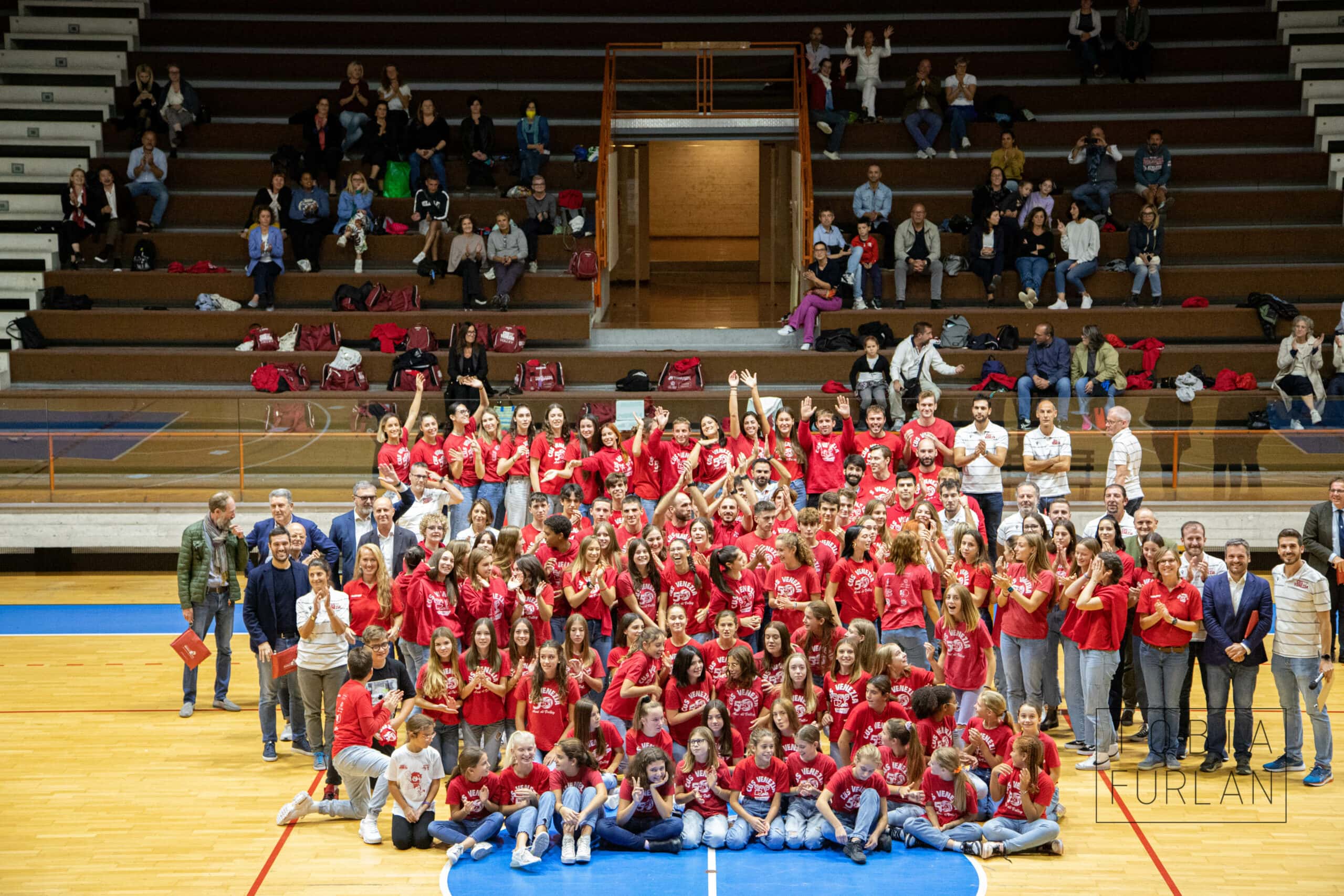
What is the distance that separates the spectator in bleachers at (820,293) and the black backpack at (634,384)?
265 cm

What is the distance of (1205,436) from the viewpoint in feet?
54.2

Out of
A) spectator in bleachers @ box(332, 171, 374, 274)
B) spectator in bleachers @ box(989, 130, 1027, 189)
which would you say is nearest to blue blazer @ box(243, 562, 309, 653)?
spectator in bleachers @ box(332, 171, 374, 274)

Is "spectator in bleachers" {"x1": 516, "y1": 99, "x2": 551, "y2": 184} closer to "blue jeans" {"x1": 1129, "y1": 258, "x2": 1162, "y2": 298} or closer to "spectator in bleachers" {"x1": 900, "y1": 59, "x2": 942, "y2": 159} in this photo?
"spectator in bleachers" {"x1": 900, "y1": 59, "x2": 942, "y2": 159}

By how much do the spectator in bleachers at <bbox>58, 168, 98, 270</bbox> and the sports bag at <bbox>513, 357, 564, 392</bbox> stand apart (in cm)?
770

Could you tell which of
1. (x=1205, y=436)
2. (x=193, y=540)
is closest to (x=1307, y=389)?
(x=1205, y=436)

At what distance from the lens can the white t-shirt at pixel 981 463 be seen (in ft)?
49.1

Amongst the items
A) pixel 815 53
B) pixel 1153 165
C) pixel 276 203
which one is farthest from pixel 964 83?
pixel 276 203

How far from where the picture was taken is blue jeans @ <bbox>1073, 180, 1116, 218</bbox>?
21531mm

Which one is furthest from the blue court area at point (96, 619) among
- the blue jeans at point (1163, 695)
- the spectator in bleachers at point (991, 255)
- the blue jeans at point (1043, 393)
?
the spectator in bleachers at point (991, 255)

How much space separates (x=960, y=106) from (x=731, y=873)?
54.0 ft

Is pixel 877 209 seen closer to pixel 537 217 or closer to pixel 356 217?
pixel 537 217

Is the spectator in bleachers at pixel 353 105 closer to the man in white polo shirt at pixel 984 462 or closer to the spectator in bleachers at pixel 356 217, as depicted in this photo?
the spectator in bleachers at pixel 356 217

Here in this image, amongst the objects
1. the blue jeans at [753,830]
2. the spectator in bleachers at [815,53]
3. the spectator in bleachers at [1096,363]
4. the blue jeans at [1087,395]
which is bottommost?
the blue jeans at [753,830]

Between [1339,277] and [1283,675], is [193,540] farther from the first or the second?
[1339,277]
